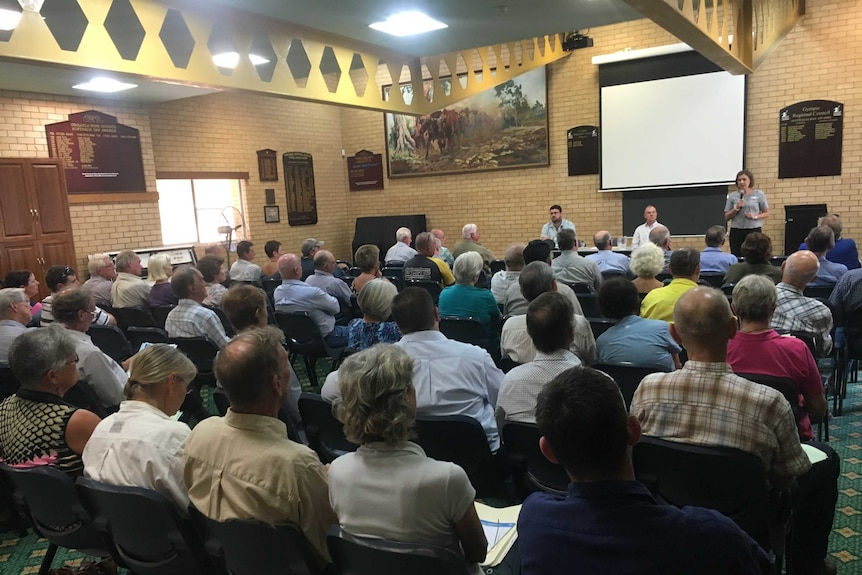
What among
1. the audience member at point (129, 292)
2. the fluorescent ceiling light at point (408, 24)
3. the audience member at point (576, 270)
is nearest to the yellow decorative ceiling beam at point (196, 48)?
the fluorescent ceiling light at point (408, 24)

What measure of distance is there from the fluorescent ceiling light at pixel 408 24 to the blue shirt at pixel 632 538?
5189mm

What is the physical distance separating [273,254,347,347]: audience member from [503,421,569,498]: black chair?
2.95m

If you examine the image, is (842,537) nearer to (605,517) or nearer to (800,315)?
(800,315)

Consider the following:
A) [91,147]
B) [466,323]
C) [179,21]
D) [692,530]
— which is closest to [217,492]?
[692,530]

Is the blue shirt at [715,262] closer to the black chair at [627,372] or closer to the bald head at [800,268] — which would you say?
the bald head at [800,268]

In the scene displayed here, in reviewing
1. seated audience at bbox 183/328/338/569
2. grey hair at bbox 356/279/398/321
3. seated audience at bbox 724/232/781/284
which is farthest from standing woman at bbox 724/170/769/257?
seated audience at bbox 183/328/338/569

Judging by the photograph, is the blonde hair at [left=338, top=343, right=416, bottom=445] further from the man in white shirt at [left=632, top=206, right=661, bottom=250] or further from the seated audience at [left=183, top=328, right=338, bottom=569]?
the man in white shirt at [left=632, top=206, right=661, bottom=250]

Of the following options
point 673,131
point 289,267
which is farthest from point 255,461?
point 673,131

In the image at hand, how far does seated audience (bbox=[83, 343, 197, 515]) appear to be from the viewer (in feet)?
6.44

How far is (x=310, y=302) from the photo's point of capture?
5.23 metres

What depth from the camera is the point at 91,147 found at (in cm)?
848

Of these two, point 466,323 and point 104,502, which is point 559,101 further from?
point 104,502

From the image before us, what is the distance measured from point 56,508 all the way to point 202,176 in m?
8.82

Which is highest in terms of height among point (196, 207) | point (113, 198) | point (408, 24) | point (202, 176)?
point (408, 24)
